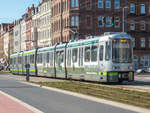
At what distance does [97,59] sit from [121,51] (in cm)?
179

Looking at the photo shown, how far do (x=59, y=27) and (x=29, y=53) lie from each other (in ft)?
118

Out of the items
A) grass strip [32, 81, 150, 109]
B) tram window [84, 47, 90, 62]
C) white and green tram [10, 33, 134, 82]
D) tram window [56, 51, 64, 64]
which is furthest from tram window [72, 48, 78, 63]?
grass strip [32, 81, 150, 109]

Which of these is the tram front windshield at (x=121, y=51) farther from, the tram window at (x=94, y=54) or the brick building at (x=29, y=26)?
the brick building at (x=29, y=26)

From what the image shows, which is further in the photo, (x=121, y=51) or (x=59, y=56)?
(x=59, y=56)

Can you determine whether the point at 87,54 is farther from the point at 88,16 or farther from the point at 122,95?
the point at 88,16

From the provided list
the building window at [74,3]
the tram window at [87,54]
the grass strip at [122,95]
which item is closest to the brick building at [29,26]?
the building window at [74,3]

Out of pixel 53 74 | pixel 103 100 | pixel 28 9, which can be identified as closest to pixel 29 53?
pixel 53 74

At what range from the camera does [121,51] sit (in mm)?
26141

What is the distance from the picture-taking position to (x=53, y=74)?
3850cm

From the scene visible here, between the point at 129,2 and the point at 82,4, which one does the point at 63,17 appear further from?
the point at 129,2

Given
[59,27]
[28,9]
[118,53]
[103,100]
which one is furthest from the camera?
[28,9]

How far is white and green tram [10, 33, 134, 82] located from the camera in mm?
25906

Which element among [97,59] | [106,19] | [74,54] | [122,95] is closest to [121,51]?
[97,59]

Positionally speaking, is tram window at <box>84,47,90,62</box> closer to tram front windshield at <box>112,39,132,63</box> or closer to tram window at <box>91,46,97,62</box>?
tram window at <box>91,46,97,62</box>
